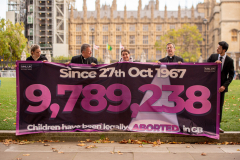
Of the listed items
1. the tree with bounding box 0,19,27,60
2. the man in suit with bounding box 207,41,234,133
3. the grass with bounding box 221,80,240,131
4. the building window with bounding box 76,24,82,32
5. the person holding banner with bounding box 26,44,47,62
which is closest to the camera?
the man in suit with bounding box 207,41,234,133

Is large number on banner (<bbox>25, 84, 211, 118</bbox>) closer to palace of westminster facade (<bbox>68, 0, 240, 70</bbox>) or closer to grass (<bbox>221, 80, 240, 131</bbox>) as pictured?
grass (<bbox>221, 80, 240, 131</bbox>)

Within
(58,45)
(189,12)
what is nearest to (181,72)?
(58,45)

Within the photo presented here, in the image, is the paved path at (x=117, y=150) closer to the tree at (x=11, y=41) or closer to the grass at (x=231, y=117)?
the grass at (x=231, y=117)

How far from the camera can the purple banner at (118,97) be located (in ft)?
16.3

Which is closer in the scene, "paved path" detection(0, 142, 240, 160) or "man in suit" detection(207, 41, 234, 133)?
"paved path" detection(0, 142, 240, 160)

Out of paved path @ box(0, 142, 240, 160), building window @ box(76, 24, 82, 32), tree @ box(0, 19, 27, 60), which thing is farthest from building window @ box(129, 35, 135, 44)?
paved path @ box(0, 142, 240, 160)

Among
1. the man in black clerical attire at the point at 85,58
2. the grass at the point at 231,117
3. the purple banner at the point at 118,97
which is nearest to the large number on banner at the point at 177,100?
the purple banner at the point at 118,97

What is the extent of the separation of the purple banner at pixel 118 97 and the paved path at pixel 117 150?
1.43 ft

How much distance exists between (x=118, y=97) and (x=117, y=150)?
113 cm

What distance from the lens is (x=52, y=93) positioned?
5066mm

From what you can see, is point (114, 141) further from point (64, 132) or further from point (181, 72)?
point (181, 72)

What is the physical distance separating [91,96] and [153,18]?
6330 cm

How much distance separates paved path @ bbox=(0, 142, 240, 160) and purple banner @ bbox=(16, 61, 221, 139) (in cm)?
44

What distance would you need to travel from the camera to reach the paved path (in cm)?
391
